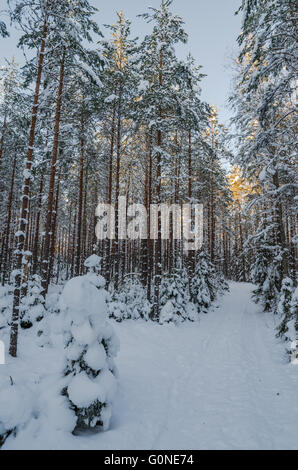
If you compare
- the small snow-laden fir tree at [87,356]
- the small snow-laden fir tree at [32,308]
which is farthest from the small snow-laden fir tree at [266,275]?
the small snow-laden fir tree at [87,356]

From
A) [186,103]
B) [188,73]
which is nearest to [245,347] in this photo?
[186,103]

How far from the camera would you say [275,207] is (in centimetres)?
1302

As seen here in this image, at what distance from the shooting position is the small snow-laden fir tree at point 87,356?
12.7ft

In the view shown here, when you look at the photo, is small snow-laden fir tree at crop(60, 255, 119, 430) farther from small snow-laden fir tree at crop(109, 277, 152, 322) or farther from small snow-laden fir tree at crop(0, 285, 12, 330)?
small snow-laden fir tree at crop(109, 277, 152, 322)

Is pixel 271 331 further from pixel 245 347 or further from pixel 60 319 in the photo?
pixel 60 319

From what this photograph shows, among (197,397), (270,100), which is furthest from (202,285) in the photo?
(197,397)

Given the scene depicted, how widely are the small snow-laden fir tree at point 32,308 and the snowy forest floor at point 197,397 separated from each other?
3.16 meters

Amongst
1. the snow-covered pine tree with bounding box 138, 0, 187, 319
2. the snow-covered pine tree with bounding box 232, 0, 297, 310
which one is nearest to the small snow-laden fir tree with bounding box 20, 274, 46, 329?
the snow-covered pine tree with bounding box 138, 0, 187, 319

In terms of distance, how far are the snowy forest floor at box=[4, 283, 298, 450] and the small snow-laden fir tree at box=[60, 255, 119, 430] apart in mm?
370

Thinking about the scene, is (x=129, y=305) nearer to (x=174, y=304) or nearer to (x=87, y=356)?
(x=174, y=304)

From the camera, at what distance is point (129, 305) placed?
12352 mm

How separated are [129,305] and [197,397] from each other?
24.2ft

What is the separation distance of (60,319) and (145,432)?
2261 mm

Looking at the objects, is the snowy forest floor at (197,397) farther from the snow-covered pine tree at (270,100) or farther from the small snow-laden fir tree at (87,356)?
the snow-covered pine tree at (270,100)
